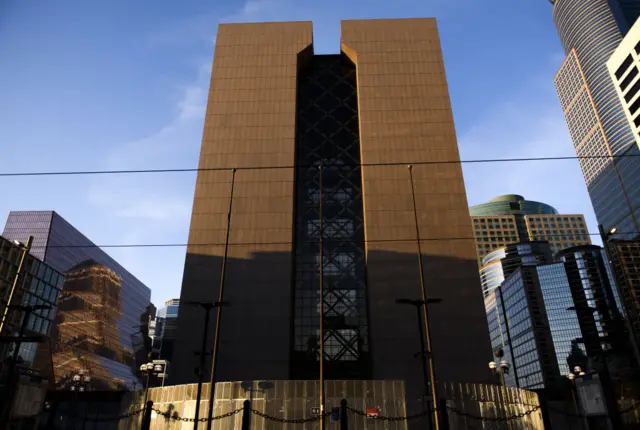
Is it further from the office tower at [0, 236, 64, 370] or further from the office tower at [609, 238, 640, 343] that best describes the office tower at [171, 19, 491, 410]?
the office tower at [609, 238, 640, 343]

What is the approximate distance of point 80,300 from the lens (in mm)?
162625

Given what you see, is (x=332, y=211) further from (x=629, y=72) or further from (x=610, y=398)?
(x=629, y=72)

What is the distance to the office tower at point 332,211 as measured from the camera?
43.2 meters

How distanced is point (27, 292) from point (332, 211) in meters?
65.1

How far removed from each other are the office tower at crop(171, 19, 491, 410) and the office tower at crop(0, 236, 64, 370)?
1662 inches

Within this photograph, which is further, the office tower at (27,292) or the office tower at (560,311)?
the office tower at (560,311)

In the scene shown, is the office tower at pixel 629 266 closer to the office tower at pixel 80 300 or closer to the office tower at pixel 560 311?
the office tower at pixel 560 311

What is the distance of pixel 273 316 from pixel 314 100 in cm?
2740

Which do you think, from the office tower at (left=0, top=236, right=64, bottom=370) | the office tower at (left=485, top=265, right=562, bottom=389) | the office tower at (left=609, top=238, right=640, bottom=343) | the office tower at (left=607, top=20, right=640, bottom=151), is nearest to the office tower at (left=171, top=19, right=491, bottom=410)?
the office tower at (left=0, top=236, right=64, bottom=370)

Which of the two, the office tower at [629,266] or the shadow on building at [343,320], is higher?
the office tower at [629,266]

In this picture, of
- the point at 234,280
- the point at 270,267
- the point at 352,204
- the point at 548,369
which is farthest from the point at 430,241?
the point at 548,369

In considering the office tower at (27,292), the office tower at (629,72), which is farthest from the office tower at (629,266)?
the office tower at (27,292)

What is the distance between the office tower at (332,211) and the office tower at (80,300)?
117 m

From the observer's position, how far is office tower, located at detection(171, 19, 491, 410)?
4316 cm
